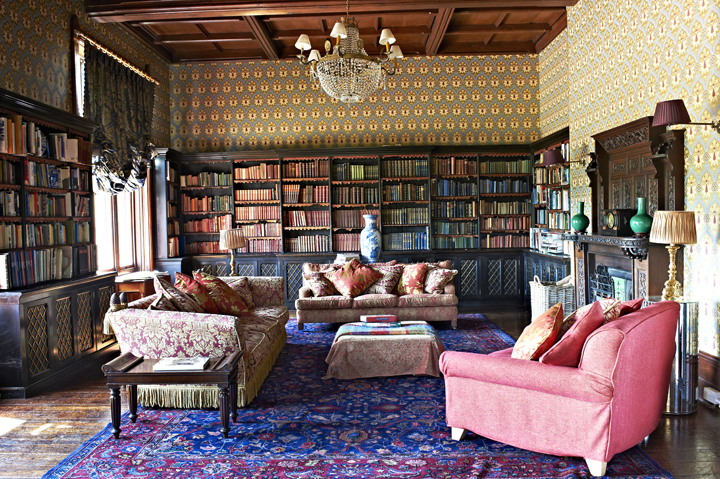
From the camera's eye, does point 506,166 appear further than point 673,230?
Yes

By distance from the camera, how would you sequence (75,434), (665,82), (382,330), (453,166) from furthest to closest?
1. (453,166)
2. (382,330)
3. (665,82)
4. (75,434)

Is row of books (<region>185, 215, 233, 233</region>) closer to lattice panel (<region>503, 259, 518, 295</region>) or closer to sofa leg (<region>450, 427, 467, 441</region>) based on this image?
lattice panel (<region>503, 259, 518, 295</region>)

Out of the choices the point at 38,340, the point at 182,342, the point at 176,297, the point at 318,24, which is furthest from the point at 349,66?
the point at 38,340

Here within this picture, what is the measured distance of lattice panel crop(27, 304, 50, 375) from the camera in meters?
4.43

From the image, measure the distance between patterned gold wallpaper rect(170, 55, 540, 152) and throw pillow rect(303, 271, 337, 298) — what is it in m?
2.91

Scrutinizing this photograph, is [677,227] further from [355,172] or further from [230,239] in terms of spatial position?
[355,172]

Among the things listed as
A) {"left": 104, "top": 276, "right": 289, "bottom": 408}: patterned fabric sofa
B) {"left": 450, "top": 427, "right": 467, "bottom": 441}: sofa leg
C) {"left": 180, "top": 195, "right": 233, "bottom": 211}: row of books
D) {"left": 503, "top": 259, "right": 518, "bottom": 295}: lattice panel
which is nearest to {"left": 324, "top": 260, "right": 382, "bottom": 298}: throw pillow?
{"left": 104, "top": 276, "right": 289, "bottom": 408}: patterned fabric sofa

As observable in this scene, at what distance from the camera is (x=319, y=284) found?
681cm

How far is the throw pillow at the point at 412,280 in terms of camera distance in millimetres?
6789

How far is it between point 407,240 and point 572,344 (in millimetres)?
5780

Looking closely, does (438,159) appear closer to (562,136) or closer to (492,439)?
(562,136)

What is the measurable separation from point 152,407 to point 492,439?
2.59 metres

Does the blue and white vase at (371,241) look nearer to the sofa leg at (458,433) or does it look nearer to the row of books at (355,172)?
the row of books at (355,172)

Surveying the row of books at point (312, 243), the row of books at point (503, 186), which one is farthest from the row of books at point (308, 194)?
the row of books at point (503, 186)
